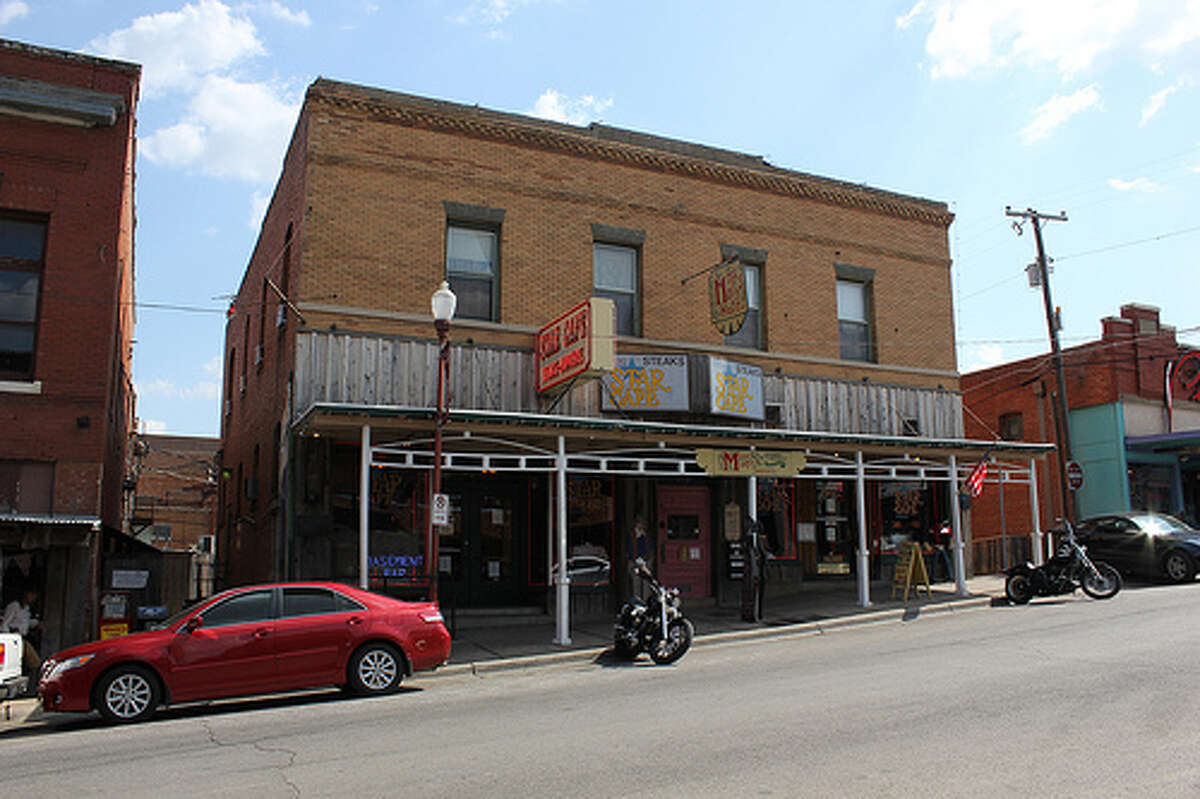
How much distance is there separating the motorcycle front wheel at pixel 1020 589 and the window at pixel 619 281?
27.1 ft

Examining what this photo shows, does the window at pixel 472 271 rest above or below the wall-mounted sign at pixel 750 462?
above

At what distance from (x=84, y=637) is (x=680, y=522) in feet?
34.1

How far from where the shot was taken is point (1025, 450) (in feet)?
60.5

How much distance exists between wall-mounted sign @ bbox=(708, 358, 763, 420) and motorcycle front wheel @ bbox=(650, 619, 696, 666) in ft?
19.4

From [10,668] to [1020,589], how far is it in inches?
614

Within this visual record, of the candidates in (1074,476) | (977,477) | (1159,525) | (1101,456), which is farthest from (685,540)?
(1101,456)

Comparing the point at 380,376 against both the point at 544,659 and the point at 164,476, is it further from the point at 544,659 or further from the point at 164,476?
the point at 164,476

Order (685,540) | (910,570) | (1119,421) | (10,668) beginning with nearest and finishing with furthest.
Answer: (10,668) < (910,570) < (685,540) < (1119,421)

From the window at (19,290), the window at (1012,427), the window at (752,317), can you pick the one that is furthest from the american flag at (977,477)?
the window at (19,290)

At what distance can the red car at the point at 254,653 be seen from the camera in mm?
9344

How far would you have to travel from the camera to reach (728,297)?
16703 millimetres

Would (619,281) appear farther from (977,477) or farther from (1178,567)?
(1178,567)

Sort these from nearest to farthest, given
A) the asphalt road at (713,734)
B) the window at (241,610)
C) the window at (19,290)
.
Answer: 1. the asphalt road at (713,734)
2. the window at (241,610)
3. the window at (19,290)

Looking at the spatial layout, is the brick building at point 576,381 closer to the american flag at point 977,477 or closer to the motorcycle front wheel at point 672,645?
the american flag at point 977,477
